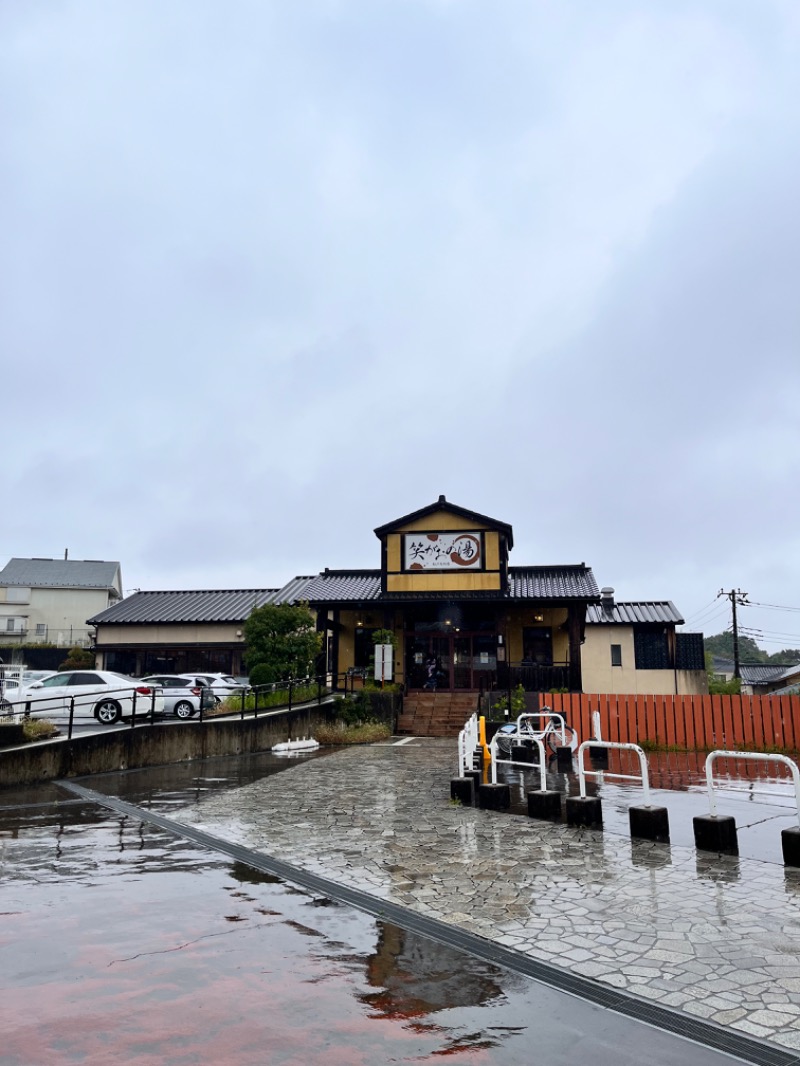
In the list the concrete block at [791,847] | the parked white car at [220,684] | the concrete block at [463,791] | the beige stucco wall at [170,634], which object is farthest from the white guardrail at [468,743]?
the beige stucco wall at [170,634]

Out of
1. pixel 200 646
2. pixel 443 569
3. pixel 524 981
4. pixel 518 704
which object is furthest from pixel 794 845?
pixel 200 646

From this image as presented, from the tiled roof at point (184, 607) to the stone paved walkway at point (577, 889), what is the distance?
1150 inches

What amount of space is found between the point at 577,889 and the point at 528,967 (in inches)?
74.2

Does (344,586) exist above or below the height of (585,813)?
above

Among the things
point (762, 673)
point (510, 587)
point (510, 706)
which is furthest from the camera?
point (762, 673)

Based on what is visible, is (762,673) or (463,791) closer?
(463,791)

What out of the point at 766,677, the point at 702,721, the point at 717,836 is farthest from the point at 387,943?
the point at 766,677

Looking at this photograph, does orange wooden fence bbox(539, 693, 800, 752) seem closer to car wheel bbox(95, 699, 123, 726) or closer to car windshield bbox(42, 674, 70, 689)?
car wheel bbox(95, 699, 123, 726)

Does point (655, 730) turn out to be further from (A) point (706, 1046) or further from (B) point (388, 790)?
(A) point (706, 1046)

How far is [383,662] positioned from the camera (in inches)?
1041

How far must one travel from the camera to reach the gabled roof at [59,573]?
210ft

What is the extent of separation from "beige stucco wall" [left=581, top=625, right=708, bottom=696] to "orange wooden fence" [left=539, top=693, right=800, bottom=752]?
1509cm

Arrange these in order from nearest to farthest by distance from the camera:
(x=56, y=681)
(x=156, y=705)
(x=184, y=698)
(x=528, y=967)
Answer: (x=528, y=967) < (x=56, y=681) < (x=156, y=705) < (x=184, y=698)

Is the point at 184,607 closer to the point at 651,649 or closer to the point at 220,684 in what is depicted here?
the point at 220,684
